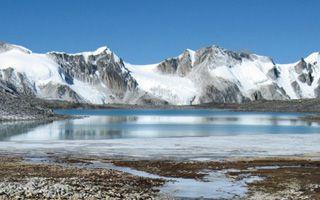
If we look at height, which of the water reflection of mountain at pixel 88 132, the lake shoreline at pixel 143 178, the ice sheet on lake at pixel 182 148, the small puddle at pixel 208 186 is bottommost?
the small puddle at pixel 208 186

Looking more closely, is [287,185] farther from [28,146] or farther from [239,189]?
[28,146]

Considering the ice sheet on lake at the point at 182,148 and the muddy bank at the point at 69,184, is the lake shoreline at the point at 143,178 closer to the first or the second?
the muddy bank at the point at 69,184

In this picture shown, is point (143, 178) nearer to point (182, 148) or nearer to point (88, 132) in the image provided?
point (182, 148)

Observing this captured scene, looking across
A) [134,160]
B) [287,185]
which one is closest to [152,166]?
[134,160]

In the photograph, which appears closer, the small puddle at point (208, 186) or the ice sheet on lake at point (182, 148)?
the small puddle at point (208, 186)

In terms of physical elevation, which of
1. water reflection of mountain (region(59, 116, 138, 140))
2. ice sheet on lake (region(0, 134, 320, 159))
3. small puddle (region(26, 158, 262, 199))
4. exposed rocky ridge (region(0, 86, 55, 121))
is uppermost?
exposed rocky ridge (region(0, 86, 55, 121))

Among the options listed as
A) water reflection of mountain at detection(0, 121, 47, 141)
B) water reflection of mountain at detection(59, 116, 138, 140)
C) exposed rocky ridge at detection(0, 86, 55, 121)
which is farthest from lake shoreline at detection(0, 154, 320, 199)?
exposed rocky ridge at detection(0, 86, 55, 121)

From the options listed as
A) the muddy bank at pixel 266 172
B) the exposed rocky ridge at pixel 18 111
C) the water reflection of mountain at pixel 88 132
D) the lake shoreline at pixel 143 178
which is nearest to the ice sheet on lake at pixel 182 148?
the lake shoreline at pixel 143 178

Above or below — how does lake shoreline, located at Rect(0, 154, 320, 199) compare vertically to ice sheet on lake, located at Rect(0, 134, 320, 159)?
below

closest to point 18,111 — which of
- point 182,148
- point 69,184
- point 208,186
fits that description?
point 182,148

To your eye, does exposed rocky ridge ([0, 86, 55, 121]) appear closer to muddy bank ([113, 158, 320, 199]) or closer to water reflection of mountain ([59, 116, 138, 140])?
water reflection of mountain ([59, 116, 138, 140])

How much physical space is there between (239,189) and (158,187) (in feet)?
15.2

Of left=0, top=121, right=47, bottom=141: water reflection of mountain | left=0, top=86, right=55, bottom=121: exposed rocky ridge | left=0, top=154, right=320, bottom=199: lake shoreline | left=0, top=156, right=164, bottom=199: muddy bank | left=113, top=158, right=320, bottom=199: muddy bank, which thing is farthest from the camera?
left=0, top=86, right=55, bottom=121: exposed rocky ridge

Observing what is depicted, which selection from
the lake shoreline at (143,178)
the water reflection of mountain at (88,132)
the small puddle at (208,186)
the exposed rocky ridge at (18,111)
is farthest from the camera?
the exposed rocky ridge at (18,111)
